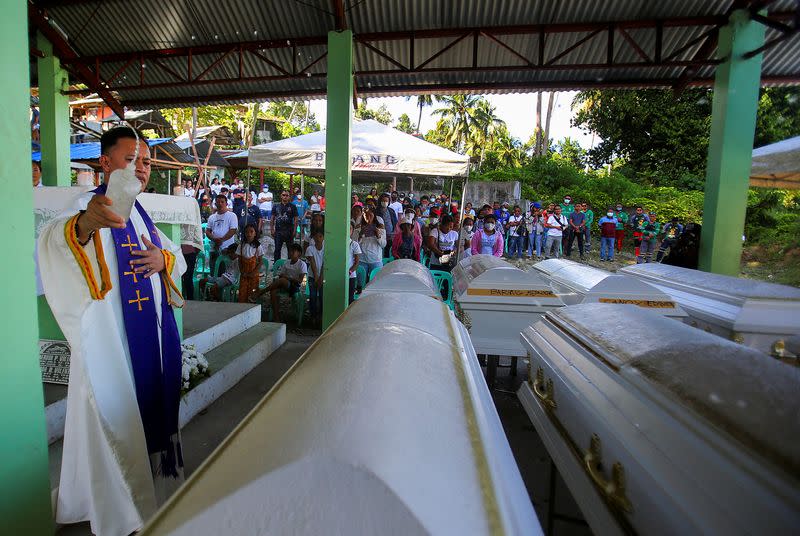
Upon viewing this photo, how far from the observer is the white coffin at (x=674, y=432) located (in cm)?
90

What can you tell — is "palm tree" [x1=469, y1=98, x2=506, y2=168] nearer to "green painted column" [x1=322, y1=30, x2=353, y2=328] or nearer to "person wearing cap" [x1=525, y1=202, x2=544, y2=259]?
"person wearing cap" [x1=525, y1=202, x2=544, y2=259]

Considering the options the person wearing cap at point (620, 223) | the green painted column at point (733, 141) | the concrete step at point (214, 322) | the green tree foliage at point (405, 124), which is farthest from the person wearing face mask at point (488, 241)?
the green tree foliage at point (405, 124)

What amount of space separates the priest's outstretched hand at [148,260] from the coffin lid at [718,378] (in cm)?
195

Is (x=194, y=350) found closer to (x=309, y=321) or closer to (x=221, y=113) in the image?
(x=309, y=321)

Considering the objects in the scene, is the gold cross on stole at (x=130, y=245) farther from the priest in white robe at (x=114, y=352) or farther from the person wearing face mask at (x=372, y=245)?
the person wearing face mask at (x=372, y=245)

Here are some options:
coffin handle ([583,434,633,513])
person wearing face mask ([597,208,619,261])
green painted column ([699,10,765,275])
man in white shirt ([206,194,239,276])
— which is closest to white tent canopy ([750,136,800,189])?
coffin handle ([583,434,633,513])

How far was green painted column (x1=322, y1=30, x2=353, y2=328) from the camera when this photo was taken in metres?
5.42

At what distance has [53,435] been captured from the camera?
256 cm

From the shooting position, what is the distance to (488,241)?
21.9ft

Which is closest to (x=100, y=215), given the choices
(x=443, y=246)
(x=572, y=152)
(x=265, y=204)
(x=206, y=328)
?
(x=206, y=328)

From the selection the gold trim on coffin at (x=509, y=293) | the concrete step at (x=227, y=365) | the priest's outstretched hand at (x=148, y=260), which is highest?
the priest's outstretched hand at (x=148, y=260)

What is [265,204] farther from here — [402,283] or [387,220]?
[402,283]

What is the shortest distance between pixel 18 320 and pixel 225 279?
194 inches

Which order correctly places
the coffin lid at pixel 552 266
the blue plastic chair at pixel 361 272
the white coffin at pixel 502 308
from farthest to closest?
the blue plastic chair at pixel 361 272 < the coffin lid at pixel 552 266 < the white coffin at pixel 502 308
